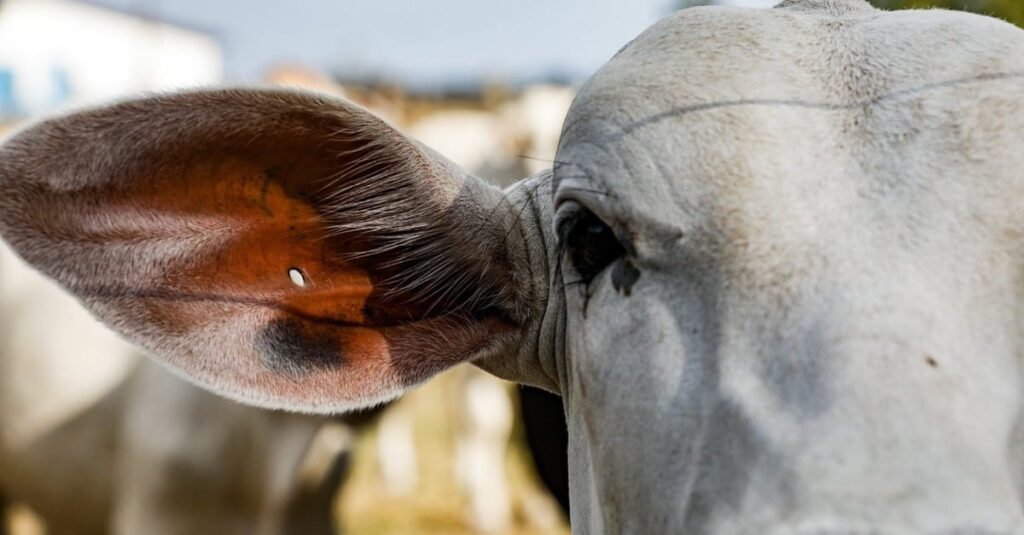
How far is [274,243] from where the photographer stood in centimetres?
266

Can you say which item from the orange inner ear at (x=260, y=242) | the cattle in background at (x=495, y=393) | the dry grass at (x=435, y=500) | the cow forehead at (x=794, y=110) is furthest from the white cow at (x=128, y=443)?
the cow forehead at (x=794, y=110)

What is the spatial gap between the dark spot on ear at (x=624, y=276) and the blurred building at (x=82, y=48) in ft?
76.9

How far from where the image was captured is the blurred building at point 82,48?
1000 inches

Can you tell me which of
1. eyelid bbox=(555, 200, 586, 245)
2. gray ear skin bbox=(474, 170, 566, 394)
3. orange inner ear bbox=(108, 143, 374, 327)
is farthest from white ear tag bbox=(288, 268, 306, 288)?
eyelid bbox=(555, 200, 586, 245)

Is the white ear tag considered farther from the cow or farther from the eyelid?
the eyelid

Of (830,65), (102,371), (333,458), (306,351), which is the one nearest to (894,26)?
(830,65)

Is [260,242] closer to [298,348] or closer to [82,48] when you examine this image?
[298,348]

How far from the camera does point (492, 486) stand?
Answer: 1014 cm

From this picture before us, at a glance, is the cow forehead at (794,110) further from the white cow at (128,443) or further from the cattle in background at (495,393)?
the cattle in background at (495,393)

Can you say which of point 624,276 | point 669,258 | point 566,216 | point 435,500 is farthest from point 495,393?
point 669,258

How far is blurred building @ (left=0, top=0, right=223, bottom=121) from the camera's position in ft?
83.3

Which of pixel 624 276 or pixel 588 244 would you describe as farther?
pixel 588 244

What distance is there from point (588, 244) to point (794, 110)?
45 centimetres

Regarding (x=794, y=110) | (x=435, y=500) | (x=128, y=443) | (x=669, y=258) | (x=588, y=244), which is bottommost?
(x=435, y=500)
